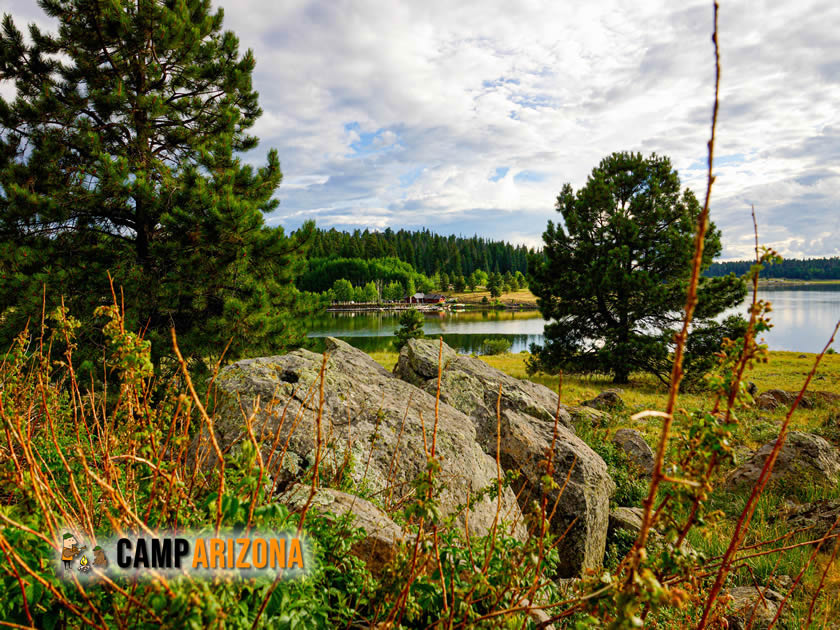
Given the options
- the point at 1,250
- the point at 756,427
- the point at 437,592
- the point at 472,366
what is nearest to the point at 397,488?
the point at 437,592

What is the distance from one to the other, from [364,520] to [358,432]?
1.90 meters

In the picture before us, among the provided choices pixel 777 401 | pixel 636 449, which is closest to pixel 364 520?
pixel 636 449

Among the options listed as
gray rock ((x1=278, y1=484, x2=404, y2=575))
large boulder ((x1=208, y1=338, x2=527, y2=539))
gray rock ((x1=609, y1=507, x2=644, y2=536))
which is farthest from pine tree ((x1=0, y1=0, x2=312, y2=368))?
gray rock ((x1=609, y1=507, x2=644, y2=536))

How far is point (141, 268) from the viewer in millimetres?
8500

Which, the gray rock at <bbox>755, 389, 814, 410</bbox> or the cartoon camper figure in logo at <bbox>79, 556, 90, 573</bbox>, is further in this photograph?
the gray rock at <bbox>755, 389, 814, 410</bbox>

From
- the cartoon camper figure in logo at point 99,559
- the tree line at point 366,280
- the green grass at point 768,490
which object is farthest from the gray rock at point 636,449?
the tree line at point 366,280

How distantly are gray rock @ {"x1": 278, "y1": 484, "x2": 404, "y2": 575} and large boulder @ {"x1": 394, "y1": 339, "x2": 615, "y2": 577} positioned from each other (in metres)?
1.06

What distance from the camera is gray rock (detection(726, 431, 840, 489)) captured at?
652cm

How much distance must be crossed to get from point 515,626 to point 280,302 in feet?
32.6

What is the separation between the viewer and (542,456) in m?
5.51

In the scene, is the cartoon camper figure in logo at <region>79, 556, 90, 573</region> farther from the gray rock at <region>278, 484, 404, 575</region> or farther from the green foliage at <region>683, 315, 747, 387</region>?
the green foliage at <region>683, 315, 747, 387</region>

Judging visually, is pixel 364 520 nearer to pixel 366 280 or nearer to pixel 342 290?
pixel 342 290

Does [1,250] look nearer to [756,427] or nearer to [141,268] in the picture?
[141,268]

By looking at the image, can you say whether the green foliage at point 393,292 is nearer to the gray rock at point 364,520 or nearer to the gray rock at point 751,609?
the gray rock at point 751,609
